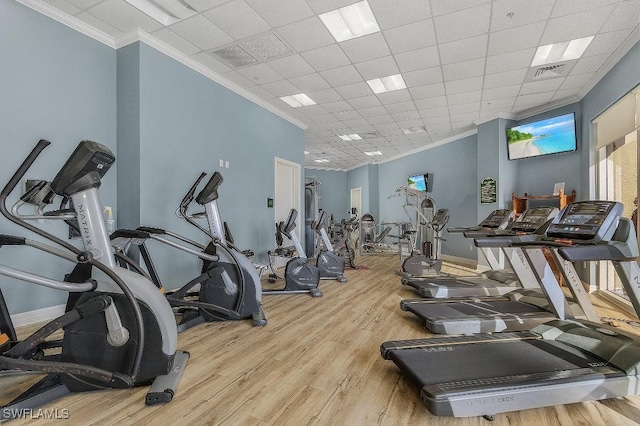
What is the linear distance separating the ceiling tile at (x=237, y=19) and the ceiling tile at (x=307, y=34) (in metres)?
0.24

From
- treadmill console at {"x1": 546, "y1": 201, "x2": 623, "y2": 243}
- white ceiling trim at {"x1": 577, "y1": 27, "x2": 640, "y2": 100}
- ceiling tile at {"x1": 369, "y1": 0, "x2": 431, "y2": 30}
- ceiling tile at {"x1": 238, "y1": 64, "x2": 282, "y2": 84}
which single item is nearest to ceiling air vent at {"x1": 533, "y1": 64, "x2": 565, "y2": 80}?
white ceiling trim at {"x1": 577, "y1": 27, "x2": 640, "y2": 100}

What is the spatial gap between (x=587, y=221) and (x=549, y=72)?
3229mm

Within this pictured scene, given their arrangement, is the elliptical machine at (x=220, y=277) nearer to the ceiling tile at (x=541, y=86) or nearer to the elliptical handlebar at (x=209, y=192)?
the elliptical handlebar at (x=209, y=192)

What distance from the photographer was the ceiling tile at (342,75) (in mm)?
4148

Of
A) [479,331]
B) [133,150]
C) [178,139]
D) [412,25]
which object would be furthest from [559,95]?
[133,150]

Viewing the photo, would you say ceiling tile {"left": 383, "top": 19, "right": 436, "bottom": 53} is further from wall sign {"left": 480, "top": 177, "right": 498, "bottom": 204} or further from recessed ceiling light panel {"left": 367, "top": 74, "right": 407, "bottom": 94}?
wall sign {"left": 480, "top": 177, "right": 498, "bottom": 204}

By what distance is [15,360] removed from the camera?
4.65 feet

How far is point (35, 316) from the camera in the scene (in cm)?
281

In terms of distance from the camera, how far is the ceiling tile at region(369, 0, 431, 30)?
2841 millimetres

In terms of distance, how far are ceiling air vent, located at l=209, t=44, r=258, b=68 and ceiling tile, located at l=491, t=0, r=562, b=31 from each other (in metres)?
2.81

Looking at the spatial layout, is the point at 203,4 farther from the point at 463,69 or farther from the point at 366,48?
the point at 463,69

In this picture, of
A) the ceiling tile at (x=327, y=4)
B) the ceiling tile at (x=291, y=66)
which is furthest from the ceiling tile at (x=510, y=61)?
the ceiling tile at (x=291, y=66)

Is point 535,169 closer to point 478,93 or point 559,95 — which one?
point 559,95

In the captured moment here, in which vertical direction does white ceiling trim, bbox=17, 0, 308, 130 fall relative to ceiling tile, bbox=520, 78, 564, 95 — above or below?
above
